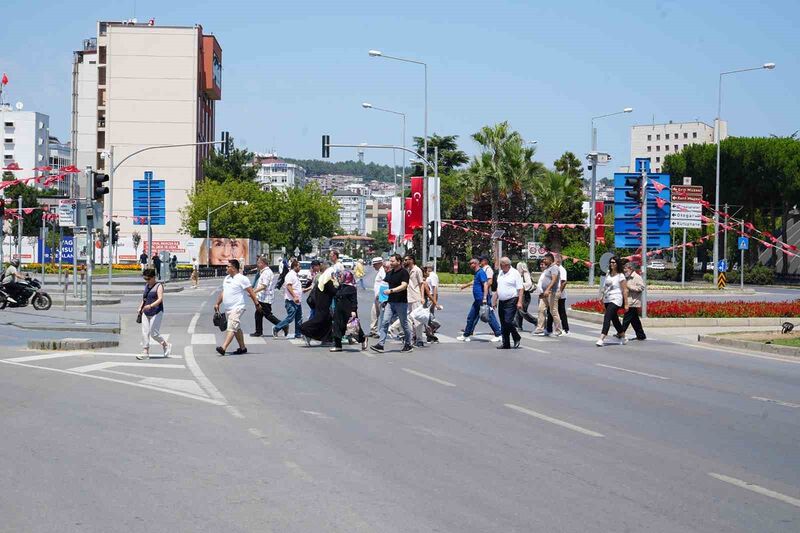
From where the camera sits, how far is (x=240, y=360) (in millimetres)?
18609

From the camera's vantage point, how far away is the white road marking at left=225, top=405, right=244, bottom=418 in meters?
11.8

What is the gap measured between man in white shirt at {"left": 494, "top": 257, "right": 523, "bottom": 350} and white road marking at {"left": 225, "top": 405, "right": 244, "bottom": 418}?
949cm

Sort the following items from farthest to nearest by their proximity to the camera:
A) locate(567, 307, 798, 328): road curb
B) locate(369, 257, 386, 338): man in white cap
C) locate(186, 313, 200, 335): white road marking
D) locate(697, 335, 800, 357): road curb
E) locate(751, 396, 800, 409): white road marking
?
locate(567, 307, 798, 328): road curb < locate(186, 313, 200, 335): white road marking < locate(369, 257, 386, 338): man in white cap < locate(697, 335, 800, 357): road curb < locate(751, 396, 800, 409): white road marking

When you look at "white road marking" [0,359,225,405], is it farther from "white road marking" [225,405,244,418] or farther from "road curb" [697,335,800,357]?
"road curb" [697,335,800,357]

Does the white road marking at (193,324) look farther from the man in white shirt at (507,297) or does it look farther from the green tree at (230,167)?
the green tree at (230,167)

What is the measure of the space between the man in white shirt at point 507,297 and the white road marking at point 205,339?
6219mm

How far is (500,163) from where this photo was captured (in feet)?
228

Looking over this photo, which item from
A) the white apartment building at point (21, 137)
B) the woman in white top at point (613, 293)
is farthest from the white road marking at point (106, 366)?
the white apartment building at point (21, 137)

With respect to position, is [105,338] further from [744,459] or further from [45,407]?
[744,459]

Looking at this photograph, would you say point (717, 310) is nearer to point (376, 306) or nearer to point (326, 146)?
point (376, 306)

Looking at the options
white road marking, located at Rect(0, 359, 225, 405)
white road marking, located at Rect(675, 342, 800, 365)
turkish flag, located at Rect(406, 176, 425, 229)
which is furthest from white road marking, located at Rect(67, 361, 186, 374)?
turkish flag, located at Rect(406, 176, 425, 229)

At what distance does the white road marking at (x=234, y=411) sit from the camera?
11.8 m

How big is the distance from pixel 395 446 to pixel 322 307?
11.0m

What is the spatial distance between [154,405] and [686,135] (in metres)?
195
